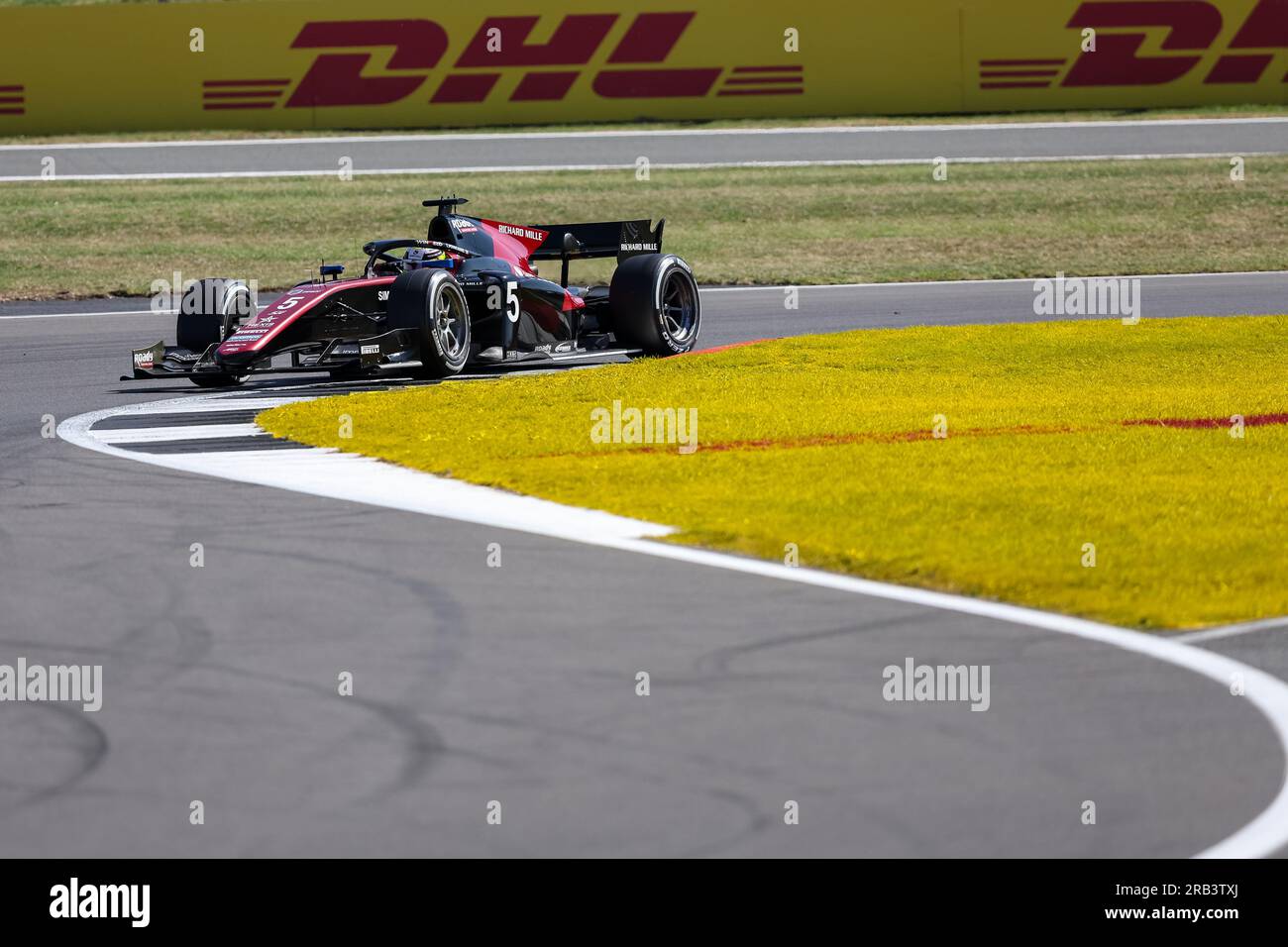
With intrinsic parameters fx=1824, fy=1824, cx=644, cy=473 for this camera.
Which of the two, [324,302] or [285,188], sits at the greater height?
[285,188]

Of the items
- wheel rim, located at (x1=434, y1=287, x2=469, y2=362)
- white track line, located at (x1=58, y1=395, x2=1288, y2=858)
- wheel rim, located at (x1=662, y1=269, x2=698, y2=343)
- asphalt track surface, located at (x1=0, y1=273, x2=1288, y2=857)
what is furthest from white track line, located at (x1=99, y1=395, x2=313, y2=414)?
asphalt track surface, located at (x1=0, y1=273, x2=1288, y2=857)

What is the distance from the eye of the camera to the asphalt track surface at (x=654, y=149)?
32562 mm

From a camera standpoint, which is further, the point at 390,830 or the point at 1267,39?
the point at 1267,39

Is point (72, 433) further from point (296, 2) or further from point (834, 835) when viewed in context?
point (296, 2)

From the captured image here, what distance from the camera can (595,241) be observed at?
1605 centimetres

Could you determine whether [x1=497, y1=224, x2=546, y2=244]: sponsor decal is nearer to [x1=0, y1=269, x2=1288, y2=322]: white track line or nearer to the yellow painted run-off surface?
the yellow painted run-off surface

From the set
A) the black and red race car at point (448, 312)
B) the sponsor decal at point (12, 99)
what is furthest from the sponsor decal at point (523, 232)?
the sponsor decal at point (12, 99)

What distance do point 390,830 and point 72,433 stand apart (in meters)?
8.14

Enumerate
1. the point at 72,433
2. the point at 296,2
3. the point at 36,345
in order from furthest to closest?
the point at 296,2
the point at 36,345
the point at 72,433

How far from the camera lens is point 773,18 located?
116 feet

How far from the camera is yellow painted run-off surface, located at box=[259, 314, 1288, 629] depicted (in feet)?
25.1
